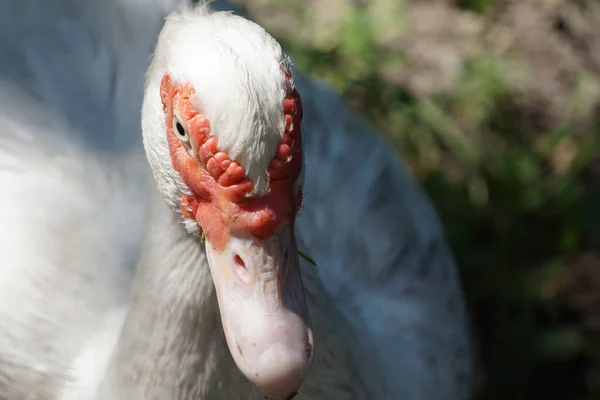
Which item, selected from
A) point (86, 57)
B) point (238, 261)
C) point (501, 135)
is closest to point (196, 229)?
point (238, 261)

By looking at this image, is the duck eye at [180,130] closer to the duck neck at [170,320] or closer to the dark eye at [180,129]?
A: the dark eye at [180,129]

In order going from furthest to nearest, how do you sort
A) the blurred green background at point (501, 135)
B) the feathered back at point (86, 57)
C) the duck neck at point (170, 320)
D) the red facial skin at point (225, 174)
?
1. the blurred green background at point (501, 135)
2. the feathered back at point (86, 57)
3. the duck neck at point (170, 320)
4. the red facial skin at point (225, 174)

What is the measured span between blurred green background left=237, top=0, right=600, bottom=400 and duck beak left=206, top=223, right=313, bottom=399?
166 cm

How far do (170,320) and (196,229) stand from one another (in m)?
0.23

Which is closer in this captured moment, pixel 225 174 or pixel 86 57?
pixel 225 174

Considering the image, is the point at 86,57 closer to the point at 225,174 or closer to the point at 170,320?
the point at 170,320

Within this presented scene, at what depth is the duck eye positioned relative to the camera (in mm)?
1589

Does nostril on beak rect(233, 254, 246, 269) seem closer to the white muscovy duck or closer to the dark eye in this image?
the white muscovy duck

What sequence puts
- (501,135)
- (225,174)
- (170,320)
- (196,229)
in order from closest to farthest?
(225,174)
(196,229)
(170,320)
(501,135)

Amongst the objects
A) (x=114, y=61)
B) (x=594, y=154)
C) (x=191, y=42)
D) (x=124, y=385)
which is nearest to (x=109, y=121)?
(x=114, y=61)

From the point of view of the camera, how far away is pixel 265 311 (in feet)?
5.24

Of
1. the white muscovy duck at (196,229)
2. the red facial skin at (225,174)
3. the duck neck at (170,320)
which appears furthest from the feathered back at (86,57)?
the red facial skin at (225,174)

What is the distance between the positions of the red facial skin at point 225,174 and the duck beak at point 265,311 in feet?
0.09

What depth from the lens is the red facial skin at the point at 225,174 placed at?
1.55 meters
